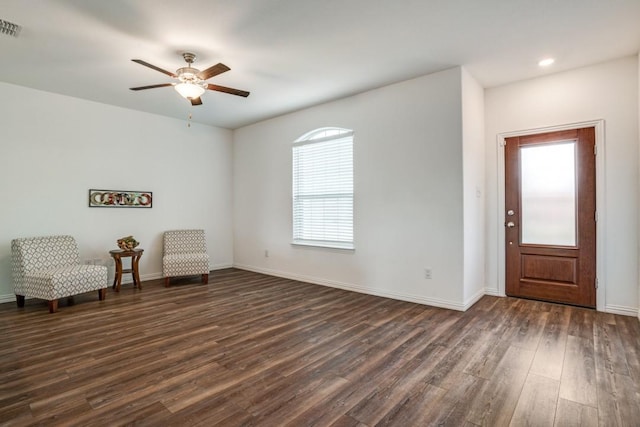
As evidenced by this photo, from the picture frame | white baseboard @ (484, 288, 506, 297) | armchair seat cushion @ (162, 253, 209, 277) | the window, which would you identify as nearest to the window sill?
the window

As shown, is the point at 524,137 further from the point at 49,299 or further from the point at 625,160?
the point at 49,299

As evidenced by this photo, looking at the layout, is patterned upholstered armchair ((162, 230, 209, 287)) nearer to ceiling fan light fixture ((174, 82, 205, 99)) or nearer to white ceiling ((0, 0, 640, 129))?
white ceiling ((0, 0, 640, 129))

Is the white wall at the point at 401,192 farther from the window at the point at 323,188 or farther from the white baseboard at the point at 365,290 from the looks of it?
the window at the point at 323,188

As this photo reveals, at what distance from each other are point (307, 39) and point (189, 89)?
1316 mm

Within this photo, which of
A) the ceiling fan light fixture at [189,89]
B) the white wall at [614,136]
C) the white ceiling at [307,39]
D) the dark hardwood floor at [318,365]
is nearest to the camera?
the dark hardwood floor at [318,365]

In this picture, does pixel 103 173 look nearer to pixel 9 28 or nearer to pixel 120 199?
pixel 120 199

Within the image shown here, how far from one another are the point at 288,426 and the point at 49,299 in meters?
Result: 3.62

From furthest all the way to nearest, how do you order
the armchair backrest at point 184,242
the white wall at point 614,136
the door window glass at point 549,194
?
the armchair backrest at point 184,242, the door window glass at point 549,194, the white wall at point 614,136

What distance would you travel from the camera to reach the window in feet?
16.1

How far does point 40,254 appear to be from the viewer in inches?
163

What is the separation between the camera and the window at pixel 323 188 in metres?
4.90

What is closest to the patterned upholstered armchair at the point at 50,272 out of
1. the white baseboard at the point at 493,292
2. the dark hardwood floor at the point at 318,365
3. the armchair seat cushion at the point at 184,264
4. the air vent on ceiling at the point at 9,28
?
the dark hardwood floor at the point at 318,365

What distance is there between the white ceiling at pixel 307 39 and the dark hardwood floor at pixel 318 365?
2821 millimetres

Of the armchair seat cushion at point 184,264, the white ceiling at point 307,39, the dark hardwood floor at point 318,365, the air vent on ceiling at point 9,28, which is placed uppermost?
the white ceiling at point 307,39
